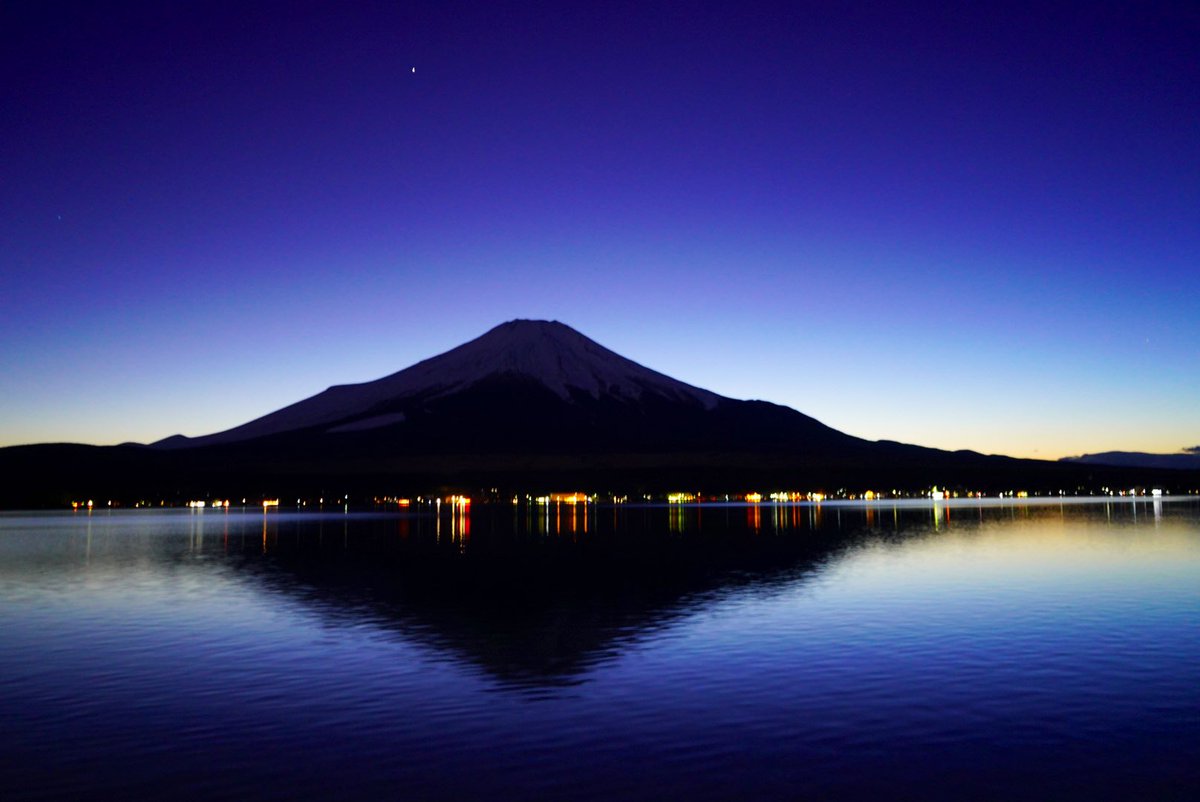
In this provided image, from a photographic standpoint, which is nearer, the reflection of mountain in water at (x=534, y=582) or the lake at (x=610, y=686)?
the lake at (x=610, y=686)

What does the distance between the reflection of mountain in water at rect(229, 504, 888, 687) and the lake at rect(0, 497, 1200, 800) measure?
27cm

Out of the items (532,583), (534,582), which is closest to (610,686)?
(532,583)

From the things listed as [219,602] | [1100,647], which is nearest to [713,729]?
[1100,647]

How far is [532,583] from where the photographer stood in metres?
43.4

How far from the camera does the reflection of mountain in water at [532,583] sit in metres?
26.6

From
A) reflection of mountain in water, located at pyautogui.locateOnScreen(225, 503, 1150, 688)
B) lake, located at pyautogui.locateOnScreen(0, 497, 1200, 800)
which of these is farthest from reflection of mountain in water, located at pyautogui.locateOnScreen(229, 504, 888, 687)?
lake, located at pyautogui.locateOnScreen(0, 497, 1200, 800)

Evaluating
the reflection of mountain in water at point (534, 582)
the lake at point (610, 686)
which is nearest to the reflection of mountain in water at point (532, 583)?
the reflection of mountain in water at point (534, 582)

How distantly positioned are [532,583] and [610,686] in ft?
75.8

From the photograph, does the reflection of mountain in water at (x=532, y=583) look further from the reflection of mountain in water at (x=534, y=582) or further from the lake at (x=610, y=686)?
the lake at (x=610, y=686)

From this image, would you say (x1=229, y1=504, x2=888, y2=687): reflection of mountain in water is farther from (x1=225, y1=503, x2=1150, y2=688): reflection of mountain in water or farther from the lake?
the lake

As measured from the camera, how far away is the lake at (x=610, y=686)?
47.0 feet

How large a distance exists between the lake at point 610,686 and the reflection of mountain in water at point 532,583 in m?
0.27

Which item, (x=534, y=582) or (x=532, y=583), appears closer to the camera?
(x=532, y=583)

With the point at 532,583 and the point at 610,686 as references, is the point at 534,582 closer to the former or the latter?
the point at 532,583
